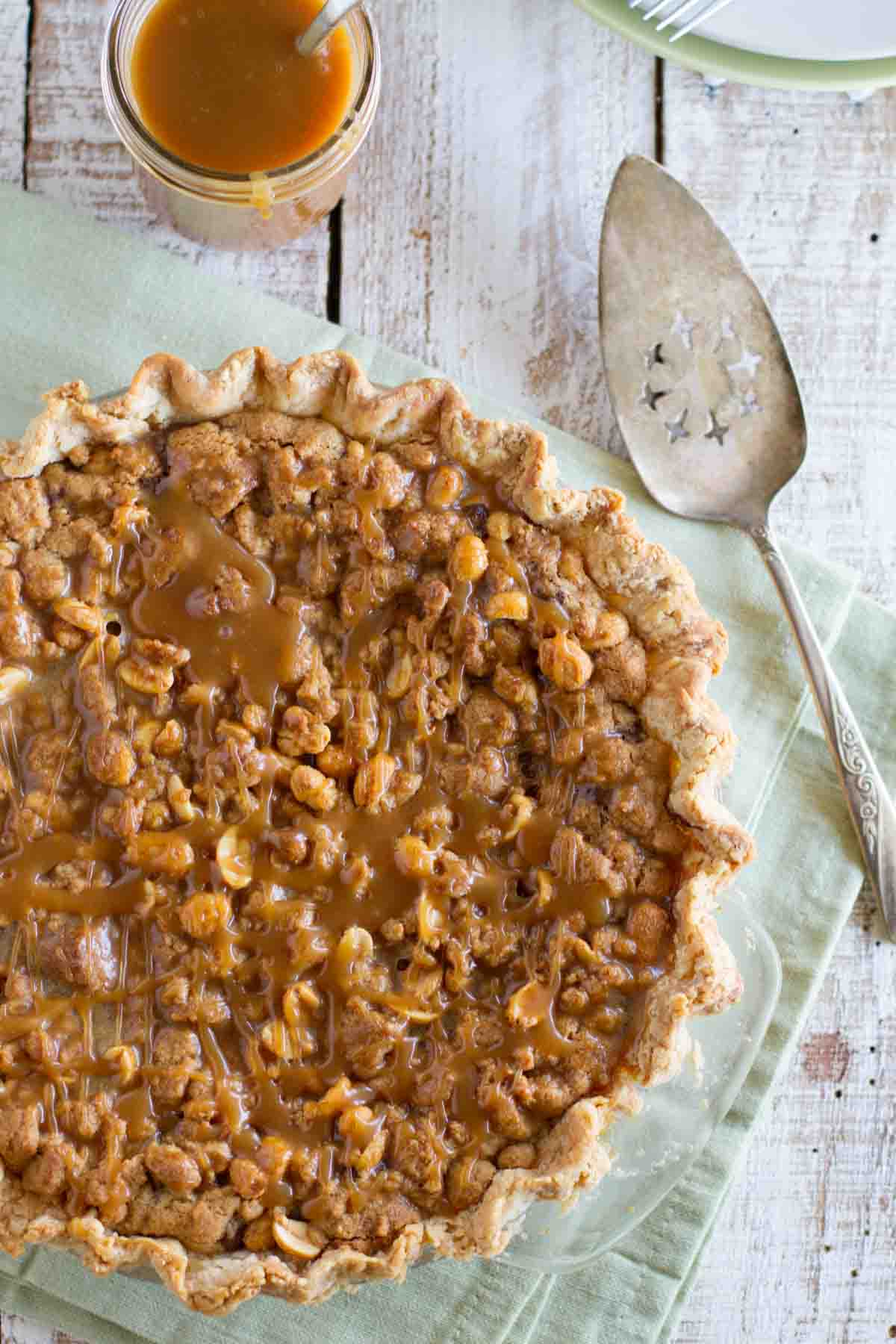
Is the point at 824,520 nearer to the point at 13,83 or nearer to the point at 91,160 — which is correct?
the point at 91,160

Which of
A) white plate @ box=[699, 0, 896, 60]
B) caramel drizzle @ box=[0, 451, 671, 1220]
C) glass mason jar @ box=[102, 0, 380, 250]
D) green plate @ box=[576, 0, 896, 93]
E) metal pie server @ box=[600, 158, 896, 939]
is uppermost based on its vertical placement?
white plate @ box=[699, 0, 896, 60]

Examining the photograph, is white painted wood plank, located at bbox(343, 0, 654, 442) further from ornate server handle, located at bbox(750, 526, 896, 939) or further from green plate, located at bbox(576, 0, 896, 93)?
ornate server handle, located at bbox(750, 526, 896, 939)

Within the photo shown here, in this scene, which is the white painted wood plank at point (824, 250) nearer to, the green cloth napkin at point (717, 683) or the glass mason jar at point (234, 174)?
the green cloth napkin at point (717, 683)

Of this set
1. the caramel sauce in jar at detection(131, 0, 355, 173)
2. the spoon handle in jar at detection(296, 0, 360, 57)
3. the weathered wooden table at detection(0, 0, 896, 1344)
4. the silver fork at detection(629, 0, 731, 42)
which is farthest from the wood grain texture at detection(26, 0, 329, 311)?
the silver fork at detection(629, 0, 731, 42)

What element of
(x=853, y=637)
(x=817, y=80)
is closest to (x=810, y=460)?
(x=853, y=637)

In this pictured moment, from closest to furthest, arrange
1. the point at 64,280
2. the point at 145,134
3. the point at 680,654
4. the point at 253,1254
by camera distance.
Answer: the point at 253,1254
the point at 680,654
the point at 145,134
the point at 64,280

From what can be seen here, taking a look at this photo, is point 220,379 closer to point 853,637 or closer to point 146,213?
point 146,213
